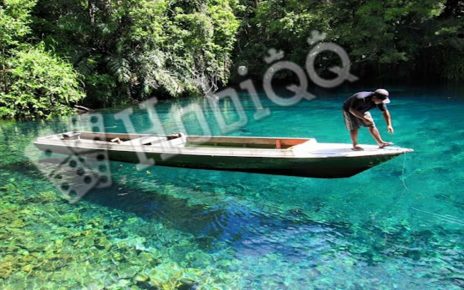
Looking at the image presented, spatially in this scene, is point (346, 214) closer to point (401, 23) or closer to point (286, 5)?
point (401, 23)

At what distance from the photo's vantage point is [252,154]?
7.86 meters

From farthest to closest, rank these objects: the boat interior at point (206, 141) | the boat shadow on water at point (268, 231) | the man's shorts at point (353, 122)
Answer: the boat interior at point (206, 141), the man's shorts at point (353, 122), the boat shadow on water at point (268, 231)

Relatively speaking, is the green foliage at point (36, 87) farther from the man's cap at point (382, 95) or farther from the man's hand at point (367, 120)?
the man's cap at point (382, 95)

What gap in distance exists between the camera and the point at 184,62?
82.6ft

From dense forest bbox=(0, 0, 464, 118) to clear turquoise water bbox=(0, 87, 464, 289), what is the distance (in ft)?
27.4

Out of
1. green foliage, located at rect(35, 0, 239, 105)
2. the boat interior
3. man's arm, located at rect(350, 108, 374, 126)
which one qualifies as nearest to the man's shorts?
man's arm, located at rect(350, 108, 374, 126)

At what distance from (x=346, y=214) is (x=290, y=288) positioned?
2.49 m

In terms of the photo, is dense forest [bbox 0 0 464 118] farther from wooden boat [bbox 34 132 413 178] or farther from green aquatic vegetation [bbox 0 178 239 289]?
green aquatic vegetation [bbox 0 178 239 289]

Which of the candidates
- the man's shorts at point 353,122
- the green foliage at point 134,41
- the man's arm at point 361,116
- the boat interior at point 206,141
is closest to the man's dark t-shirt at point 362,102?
the man's arm at point 361,116

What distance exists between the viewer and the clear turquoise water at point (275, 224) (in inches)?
217

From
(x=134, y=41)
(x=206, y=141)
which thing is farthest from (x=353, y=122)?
(x=134, y=41)

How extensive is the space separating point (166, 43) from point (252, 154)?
18.2 metres

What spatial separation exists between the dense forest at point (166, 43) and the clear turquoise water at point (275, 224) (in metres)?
8.36

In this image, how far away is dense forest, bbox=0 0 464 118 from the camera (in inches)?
747
